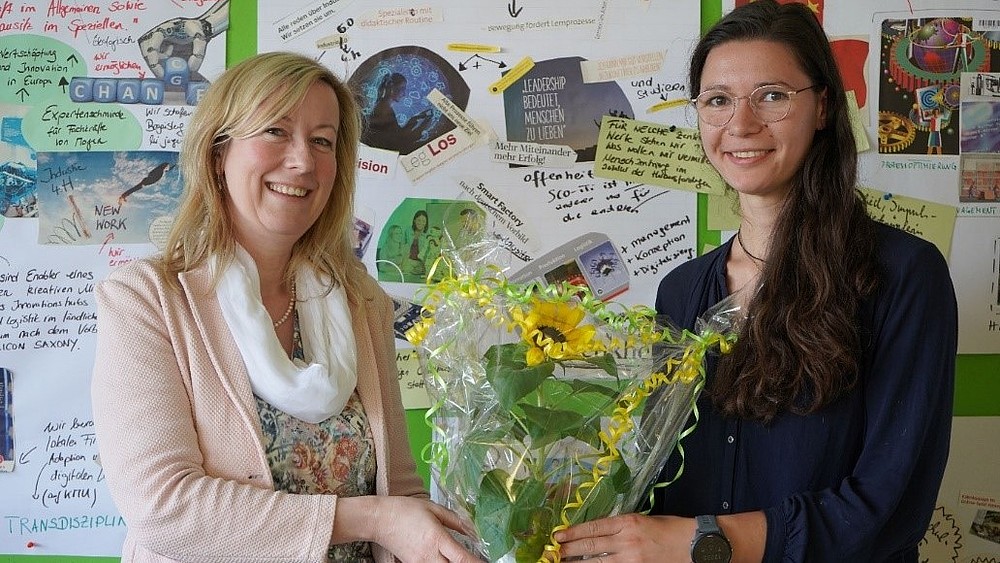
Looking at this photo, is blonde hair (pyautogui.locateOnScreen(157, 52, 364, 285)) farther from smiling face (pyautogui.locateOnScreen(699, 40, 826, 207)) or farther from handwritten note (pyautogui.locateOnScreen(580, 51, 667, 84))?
handwritten note (pyautogui.locateOnScreen(580, 51, 667, 84))

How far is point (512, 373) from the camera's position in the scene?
40.8 inches

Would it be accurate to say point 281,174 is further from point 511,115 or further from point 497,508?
point 511,115

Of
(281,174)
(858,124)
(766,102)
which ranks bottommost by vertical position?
(281,174)

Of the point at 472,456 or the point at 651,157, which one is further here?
the point at 651,157

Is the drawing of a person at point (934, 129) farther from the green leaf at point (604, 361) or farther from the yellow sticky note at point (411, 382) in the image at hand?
the green leaf at point (604, 361)

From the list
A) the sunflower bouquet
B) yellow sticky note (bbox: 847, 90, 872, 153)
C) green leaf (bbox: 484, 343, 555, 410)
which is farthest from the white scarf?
yellow sticky note (bbox: 847, 90, 872, 153)

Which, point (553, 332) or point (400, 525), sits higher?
point (553, 332)

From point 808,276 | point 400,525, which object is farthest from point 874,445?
point 400,525

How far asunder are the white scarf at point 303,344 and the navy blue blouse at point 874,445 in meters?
0.59

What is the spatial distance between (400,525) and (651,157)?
118cm

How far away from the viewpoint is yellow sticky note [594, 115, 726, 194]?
7.06 ft

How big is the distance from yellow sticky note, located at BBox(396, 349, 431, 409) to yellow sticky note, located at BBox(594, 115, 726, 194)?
62cm

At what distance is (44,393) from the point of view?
2150 millimetres

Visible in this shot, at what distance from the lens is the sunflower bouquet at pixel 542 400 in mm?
1049
